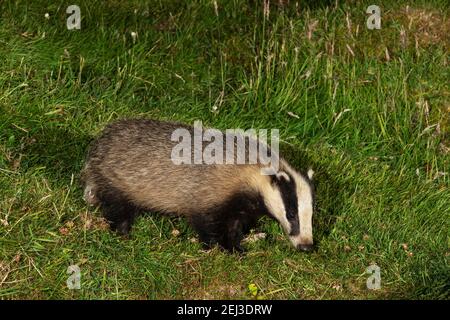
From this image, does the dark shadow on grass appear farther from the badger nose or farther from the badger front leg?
the badger nose

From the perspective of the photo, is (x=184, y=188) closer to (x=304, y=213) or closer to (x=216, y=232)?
(x=216, y=232)

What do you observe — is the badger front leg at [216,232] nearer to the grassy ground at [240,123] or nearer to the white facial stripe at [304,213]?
the grassy ground at [240,123]

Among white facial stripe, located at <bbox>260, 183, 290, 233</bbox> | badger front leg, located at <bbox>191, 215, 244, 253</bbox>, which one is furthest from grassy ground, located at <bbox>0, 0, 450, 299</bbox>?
white facial stripe, located at <bbox>260, 183, 290, 233</bbox>

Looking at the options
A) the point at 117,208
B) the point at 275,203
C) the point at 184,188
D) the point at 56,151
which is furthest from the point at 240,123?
the point at 56,151

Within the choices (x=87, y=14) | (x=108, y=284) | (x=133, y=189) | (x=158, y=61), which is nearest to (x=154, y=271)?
(x=108, y=284)

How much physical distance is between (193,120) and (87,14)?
5.23 ft

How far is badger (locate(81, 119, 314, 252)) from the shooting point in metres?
6.03

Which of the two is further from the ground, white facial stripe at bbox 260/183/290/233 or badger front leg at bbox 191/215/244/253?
white facial stripe at bbox 260/183/290/233

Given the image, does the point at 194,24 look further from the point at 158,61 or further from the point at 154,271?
the point at 154,271

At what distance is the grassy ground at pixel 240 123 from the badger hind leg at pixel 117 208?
116 mm

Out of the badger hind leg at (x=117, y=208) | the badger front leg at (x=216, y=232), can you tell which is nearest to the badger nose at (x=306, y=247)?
the badger front leg at (x=216, y=232)

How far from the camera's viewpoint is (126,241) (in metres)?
5.95

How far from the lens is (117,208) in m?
6.27

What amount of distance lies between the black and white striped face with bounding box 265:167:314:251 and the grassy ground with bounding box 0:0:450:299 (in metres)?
0.17
